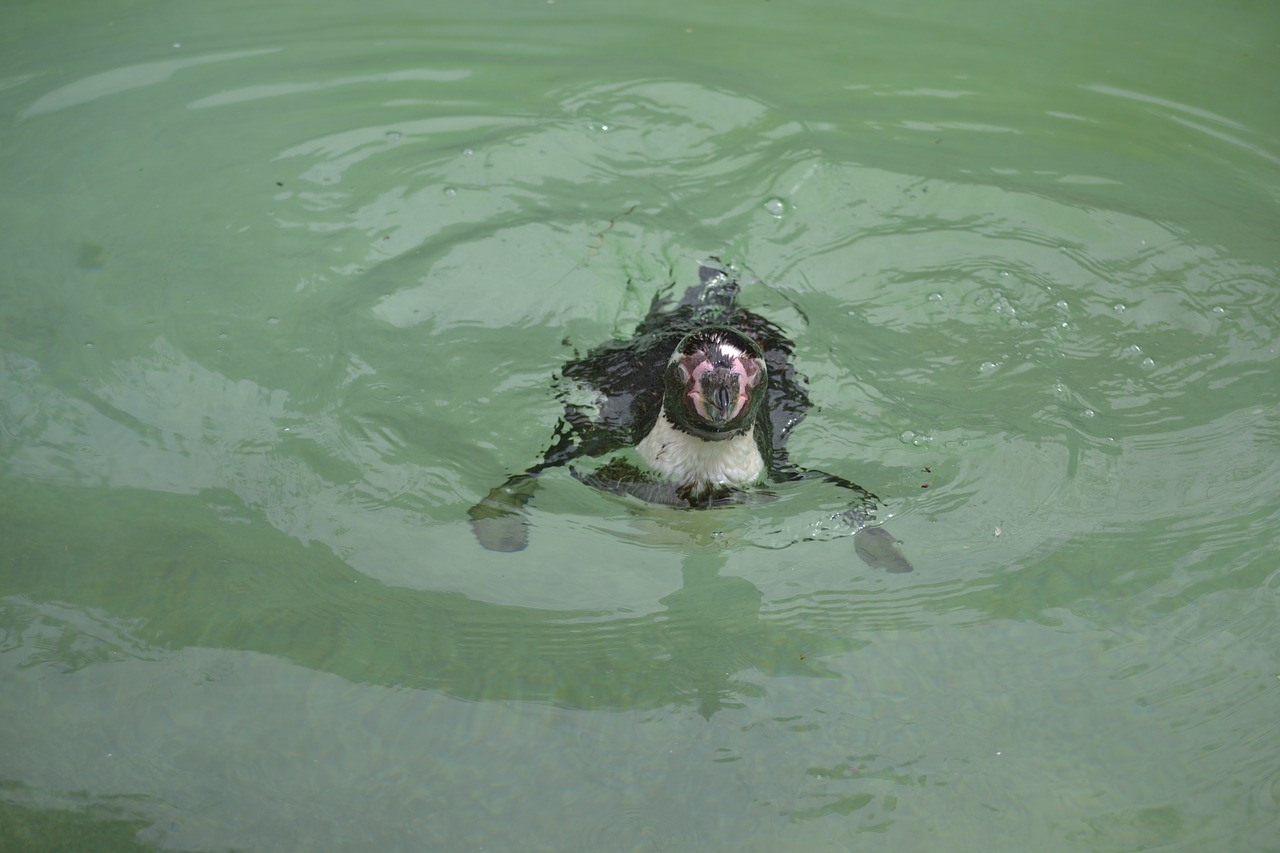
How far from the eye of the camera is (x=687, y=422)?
14.0ft

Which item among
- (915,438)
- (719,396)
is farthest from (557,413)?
(915,438)

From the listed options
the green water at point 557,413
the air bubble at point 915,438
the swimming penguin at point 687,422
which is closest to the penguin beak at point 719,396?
the swimming penguin at point 687,422

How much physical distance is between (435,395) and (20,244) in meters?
2.41

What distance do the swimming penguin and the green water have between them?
0.12m

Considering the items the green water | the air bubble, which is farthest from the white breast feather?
the air bubble

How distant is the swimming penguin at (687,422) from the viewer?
13.5 feet

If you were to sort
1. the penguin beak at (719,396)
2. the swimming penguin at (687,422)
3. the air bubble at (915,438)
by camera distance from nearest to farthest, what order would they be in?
the penguin beak at (719,396) < the swimming penguin at (687,422) < the air bubble at (915,438)

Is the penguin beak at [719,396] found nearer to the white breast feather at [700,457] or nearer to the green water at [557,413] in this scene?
the white breast feather at [700,457]

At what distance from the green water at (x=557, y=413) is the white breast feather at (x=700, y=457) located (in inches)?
8.5

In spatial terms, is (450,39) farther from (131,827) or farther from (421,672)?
(131,827)

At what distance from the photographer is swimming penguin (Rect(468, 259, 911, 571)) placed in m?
4.11

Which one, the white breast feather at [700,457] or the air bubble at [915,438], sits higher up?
the air bubble at [915,438]

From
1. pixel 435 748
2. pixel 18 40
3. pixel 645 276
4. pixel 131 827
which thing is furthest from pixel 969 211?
pixel 18 40

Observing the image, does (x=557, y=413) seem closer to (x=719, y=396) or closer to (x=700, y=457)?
(x=700, y=457)
